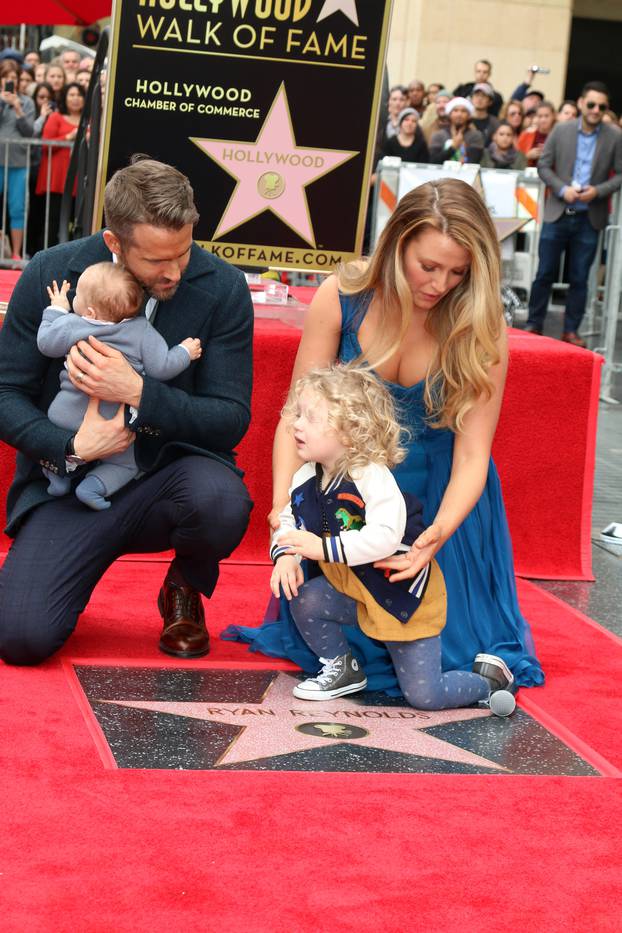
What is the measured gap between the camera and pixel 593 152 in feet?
35.1

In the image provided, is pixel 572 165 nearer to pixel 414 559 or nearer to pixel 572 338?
pixel 572 338

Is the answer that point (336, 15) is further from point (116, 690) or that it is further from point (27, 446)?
point (116, 690)

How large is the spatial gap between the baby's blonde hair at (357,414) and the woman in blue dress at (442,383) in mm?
248

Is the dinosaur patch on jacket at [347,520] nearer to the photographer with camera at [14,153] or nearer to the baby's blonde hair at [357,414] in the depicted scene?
the baby's blonde hair at [357,414]

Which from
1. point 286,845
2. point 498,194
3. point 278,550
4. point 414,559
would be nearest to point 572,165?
point 498,194

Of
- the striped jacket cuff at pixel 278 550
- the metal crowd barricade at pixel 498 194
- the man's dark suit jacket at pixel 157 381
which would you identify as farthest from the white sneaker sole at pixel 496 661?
the metal crowd barricade at pixel 498 194

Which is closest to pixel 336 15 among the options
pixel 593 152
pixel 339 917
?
pixel 339 917

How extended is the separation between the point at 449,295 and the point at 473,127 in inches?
366

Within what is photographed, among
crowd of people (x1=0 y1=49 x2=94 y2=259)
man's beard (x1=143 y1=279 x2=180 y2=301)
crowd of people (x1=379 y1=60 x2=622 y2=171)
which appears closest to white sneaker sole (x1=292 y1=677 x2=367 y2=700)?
man's beard (x1=143 y1=279 x2=180 y2=301)

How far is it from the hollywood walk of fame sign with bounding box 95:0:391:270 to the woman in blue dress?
1.64 meters

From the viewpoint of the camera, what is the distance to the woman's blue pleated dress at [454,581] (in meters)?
3.86

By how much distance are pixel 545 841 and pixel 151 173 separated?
6.20 ft

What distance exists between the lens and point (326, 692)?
3.68 m

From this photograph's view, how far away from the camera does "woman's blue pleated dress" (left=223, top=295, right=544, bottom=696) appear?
152 inches
